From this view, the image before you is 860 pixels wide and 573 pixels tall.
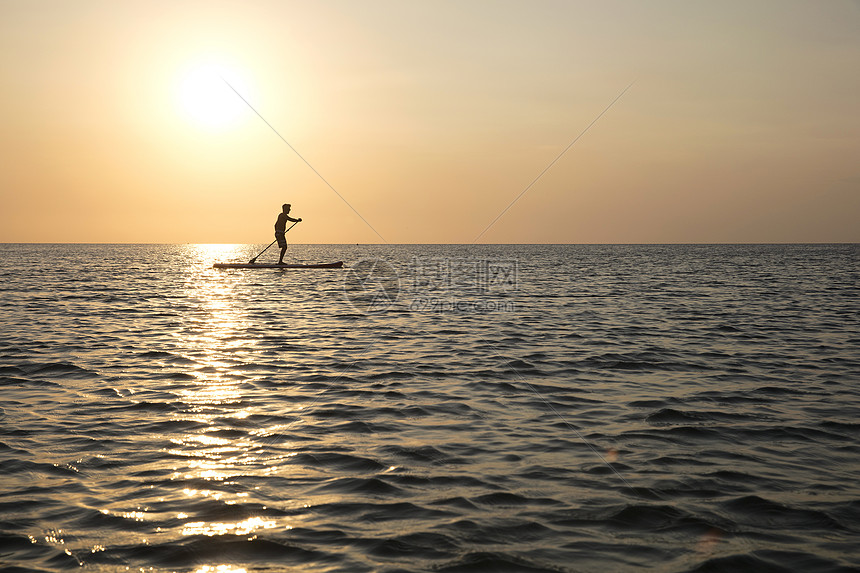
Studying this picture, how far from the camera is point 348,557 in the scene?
4.51 m

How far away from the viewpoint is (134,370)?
10.9m

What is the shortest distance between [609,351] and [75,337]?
11.0 meters

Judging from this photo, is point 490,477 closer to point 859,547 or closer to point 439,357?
point 859,547

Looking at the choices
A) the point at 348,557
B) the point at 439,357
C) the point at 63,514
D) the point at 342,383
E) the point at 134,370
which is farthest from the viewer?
the point at 439,357

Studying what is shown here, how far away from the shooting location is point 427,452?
6.80 m

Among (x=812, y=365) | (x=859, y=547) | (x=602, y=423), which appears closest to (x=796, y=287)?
(x=812, y=365)

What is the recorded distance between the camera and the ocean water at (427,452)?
4.66 m

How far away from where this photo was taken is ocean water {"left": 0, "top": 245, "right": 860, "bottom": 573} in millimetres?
4660

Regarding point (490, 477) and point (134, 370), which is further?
point (134, 370)

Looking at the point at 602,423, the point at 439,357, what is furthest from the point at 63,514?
the point at 439,357

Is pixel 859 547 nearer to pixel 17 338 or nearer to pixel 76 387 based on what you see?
pixel 76 387

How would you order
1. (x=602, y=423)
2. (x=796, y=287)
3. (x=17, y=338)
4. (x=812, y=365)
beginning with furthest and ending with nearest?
1. (x=796, y=287)
2. (x=17, y=338)
3. (x=812, y=365)
4. (x=602, y=423)

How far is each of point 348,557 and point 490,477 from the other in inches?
74.4

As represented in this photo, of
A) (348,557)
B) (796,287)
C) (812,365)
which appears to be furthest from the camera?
(796,287)
